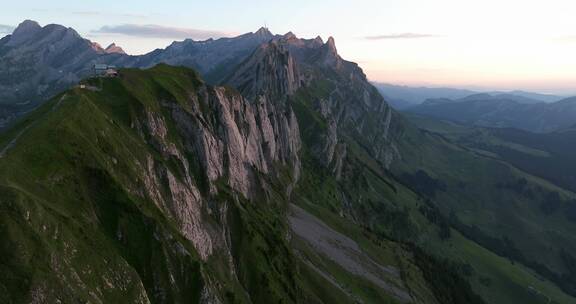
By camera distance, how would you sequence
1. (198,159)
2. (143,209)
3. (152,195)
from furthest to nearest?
(198,159) → (152,195) → (143,209)

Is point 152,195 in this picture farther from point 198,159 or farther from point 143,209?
point 198,159

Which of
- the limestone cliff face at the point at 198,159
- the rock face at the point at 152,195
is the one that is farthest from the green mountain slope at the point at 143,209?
the limestone cliff face at the point at 198,159

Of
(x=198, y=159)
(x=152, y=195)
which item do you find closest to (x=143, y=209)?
(x=152, y=195)

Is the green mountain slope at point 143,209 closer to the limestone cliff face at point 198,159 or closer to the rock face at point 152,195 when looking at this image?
the rock face at point 152,195

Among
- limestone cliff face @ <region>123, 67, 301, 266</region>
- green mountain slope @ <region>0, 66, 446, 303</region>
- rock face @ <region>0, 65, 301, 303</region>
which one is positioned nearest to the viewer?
green mountain slope @ <region>0, 66, 446, 303</region>

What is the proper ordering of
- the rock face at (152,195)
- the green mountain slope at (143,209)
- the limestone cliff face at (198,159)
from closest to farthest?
the green mountain slope at (143,209)
the rock face at (152,195)
the limestone cliff face at (198,159)

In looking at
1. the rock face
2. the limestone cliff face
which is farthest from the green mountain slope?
→ the limestone cliff face

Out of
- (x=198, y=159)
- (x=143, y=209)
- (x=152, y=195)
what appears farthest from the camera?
(x=198, y=159)

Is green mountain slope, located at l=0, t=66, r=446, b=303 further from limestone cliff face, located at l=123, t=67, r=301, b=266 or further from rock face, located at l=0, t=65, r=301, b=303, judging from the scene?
limestone cliff face, located at l=123, t=67, r=301, b=266

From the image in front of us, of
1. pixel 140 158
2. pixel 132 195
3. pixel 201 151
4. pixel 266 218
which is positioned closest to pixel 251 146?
pixel 266 218

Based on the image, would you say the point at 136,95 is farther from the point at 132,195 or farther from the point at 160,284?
the point at 160,284

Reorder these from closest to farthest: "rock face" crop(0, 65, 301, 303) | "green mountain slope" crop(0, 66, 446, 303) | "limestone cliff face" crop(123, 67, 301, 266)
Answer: "green mountain slope" crop(0, 66, 446, 303)
"rock face" crop(0, 65, 301, 303)
"limestone cliff face" crop(123, 67, 301, 266)

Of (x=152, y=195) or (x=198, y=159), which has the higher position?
(x=198, y=159)
